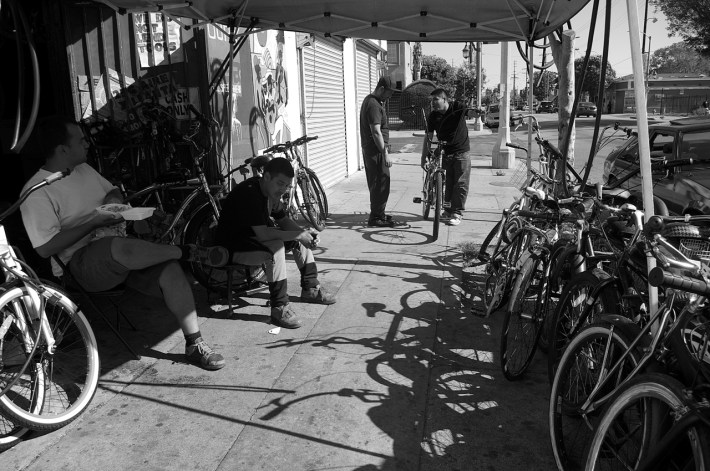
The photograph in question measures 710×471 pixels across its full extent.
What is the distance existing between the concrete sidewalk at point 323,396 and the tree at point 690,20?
3589cm

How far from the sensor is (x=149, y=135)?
5793 mm

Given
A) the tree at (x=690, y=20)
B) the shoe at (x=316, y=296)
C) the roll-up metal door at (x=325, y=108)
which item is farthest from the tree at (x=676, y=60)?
the shoe at (x=316, y=296)

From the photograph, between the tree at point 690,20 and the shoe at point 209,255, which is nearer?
the shoe at point 209,255

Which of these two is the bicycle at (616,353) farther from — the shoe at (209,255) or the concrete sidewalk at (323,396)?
the shoe at (209,255)

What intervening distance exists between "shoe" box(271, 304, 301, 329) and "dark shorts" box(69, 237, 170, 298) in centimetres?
100

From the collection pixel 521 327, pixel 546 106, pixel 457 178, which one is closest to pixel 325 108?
pixel 457 178

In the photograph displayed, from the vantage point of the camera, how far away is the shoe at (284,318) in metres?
4.47

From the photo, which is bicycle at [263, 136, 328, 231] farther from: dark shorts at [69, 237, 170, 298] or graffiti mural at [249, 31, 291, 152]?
dark shorts at [69, 237, 170, 298]

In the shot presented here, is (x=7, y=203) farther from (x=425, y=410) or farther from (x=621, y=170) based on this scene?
(x=621, y=170)

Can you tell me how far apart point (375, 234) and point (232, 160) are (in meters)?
2.09

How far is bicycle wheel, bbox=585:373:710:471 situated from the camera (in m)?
1.76

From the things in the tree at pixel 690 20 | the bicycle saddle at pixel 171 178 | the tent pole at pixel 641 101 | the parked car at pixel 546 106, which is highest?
the tree at pixel 690 20

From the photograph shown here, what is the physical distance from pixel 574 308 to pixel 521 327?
49 cm

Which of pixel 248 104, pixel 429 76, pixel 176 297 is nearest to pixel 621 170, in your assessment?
pixel 248 104
